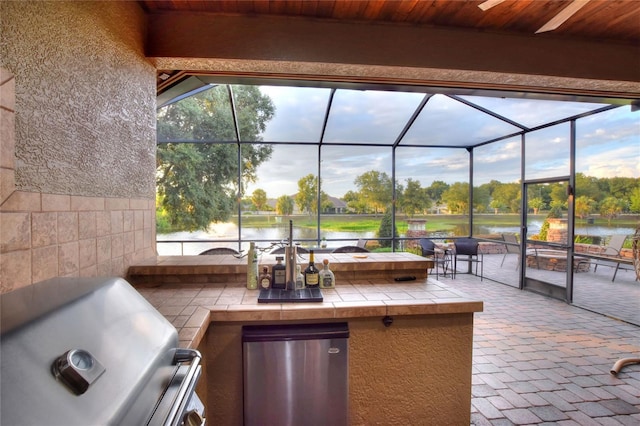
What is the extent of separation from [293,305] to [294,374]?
1.15ft

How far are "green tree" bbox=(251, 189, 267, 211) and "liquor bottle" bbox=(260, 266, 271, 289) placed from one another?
3081 millimetres

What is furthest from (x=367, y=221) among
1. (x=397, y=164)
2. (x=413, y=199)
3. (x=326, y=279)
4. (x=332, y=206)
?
(x=326, y=279)

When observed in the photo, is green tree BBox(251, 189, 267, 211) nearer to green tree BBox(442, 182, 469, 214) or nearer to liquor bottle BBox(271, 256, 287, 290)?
liquor bottle BBox(271, 256, 287, 290)

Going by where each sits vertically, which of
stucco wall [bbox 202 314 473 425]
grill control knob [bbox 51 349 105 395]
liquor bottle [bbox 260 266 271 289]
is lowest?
stucco wall [bbox 202 314 473 425]

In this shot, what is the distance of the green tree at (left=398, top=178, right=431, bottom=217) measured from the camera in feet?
17.8

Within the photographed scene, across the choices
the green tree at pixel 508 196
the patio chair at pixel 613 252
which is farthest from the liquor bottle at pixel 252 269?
the green tree at pixel 508 196

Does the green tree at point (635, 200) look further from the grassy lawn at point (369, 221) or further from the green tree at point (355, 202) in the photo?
the green tree at point (355, 202)

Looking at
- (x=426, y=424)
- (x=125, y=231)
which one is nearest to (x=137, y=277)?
(x=125, y=231)

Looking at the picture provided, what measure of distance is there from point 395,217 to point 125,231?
4423 millimetres

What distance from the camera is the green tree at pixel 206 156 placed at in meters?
4.63

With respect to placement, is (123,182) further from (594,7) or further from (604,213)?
(604,213)

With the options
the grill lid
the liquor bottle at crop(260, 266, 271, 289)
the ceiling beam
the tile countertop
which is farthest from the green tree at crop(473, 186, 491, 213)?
the grill lid

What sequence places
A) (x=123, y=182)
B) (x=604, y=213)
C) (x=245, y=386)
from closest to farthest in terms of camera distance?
1. (x=245, y=386)
2. (x=123, y=182)
3. (x=604, y=213)

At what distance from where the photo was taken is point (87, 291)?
0.77m
